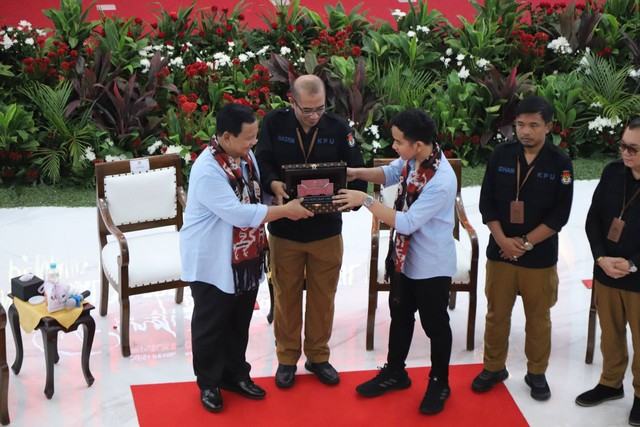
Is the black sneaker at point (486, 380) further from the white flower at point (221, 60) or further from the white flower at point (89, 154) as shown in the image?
the white flower at point (221, 60)

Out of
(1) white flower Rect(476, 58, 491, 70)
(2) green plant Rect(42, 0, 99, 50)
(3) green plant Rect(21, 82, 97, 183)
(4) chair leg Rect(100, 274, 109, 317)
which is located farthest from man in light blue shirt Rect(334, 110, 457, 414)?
(2) green plant Rect(42, 0, 99, 50)

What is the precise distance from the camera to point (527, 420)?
4336mm

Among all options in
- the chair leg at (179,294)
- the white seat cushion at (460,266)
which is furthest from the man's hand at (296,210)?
the chair leg at (179,294)

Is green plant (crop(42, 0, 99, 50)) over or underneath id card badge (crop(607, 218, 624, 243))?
over

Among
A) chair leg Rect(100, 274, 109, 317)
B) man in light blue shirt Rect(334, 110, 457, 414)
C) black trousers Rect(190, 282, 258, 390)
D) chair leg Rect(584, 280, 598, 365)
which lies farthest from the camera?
chair leg Rect(100, 274, 109, 317)

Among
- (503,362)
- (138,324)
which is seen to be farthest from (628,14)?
(138,324)

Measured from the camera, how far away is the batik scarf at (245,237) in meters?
3.99

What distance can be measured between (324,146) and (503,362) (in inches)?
57.8

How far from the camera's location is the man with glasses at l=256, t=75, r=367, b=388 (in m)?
4.29

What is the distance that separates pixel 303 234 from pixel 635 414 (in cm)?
182

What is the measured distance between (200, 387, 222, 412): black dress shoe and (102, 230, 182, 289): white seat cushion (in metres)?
0.86

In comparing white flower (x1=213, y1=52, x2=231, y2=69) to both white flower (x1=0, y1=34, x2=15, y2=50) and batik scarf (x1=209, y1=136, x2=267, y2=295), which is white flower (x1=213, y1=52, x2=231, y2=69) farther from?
batik scarf (x1=209, y1=136, x2=267, y2=295)

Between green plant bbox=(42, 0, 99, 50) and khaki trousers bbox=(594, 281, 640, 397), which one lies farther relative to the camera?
green plant bbox=(42, 0, 99, 50)

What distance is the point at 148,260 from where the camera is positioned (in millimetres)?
5031
